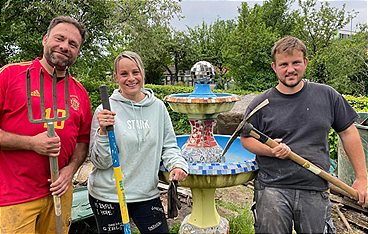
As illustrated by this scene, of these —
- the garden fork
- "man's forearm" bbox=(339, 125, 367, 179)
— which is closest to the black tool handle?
the garden fork

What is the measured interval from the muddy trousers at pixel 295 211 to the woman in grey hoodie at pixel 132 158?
2.16 feet

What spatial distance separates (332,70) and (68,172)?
1745cm

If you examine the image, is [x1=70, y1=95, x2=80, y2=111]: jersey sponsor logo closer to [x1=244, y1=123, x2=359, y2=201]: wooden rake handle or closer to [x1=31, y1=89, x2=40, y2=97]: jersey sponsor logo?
[x1=31, y1=89, x2=40, y2=97]: jersey sponsor logo

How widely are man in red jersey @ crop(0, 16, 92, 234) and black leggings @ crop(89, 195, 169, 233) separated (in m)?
0.29

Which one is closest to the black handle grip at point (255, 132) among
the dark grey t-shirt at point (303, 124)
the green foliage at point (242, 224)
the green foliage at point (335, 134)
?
the dark grey t-shirt at point (303, 124)

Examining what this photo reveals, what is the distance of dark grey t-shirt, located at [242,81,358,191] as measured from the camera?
8.29 feet

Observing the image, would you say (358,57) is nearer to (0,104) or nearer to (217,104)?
(217,104)

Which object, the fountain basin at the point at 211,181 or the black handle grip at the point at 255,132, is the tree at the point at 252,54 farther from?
the black handle grip at the point at 255,132

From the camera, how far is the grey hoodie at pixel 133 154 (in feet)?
8.20

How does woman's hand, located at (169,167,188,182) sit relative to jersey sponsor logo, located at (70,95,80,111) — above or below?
below

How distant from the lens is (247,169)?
294cm

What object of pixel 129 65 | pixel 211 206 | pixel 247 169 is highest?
pixel 129 65

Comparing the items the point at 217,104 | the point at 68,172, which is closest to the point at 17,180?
the point at 68,172

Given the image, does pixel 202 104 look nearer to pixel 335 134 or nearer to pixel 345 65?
pixel 335 134
